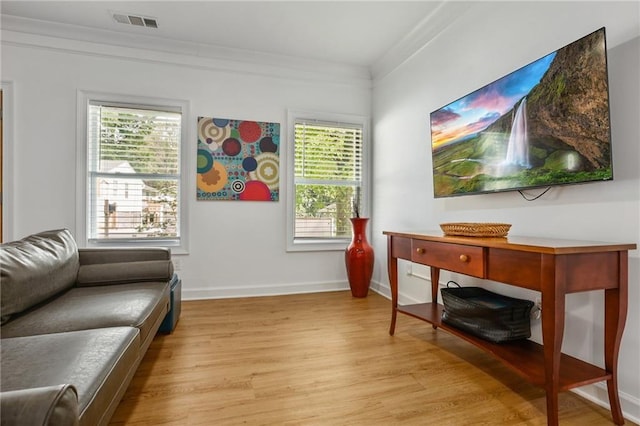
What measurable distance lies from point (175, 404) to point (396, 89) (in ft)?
10.5

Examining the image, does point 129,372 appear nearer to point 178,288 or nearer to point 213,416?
point 213,416

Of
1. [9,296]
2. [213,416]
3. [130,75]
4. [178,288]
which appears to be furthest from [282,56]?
[213,416]

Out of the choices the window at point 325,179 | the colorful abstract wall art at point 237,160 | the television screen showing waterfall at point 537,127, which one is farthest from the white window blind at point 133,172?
the television screen showing waterfall at point 537,127

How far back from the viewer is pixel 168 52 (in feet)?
10.2

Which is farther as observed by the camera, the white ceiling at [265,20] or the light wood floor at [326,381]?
the white ceiling at [265,20]

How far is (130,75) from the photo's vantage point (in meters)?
3.04

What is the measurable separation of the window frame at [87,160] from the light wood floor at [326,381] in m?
1.03

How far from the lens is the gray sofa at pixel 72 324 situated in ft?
2.33

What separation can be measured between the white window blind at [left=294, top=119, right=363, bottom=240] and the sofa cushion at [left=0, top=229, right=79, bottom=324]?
6.87 ft

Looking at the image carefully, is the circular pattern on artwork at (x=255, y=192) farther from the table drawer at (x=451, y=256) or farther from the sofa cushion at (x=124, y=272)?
the table drawer at (x=451, y=256)

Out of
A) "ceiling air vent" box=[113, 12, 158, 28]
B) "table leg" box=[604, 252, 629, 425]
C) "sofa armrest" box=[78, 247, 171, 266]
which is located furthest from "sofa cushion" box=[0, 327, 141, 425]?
"ceiling air vent" box=[113, 12, 158, 28]

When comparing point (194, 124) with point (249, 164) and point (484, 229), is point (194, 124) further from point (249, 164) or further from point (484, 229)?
point (484, 229)

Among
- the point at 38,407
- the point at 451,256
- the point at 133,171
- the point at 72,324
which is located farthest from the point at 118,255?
the point at 451,256

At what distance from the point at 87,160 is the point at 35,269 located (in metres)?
1.86
